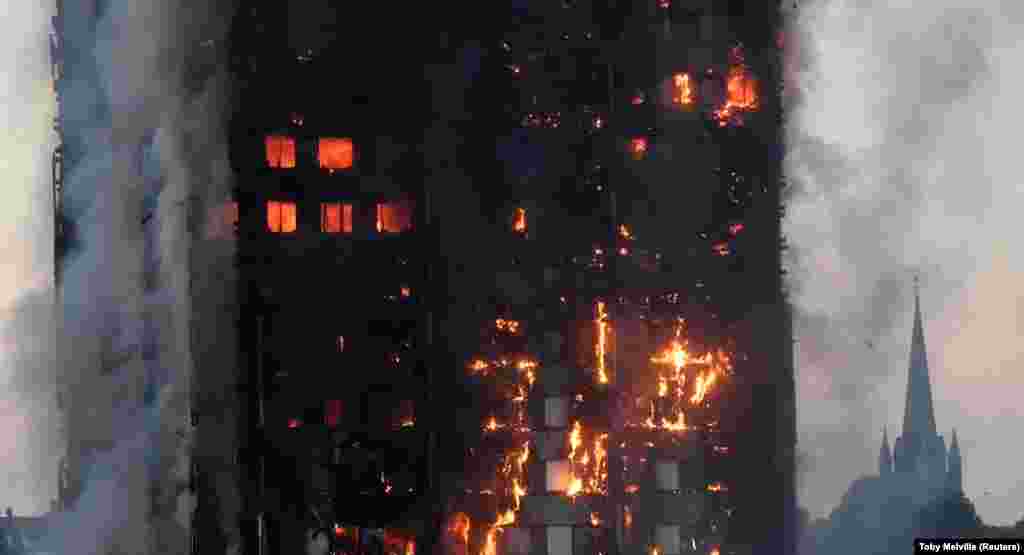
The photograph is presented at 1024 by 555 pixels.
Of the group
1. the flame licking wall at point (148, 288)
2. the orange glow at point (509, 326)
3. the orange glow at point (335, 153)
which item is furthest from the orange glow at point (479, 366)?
the flame licking wall at point (148, 288)

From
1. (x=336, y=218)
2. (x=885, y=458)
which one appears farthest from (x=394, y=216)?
(x=885, y=458)

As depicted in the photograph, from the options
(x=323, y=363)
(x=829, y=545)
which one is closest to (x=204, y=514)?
(x=323, y=363)

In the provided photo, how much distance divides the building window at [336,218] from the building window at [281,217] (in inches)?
34.8

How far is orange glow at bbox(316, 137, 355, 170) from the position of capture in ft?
139

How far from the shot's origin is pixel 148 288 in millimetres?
42250

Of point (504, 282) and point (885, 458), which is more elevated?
point (504, 282)

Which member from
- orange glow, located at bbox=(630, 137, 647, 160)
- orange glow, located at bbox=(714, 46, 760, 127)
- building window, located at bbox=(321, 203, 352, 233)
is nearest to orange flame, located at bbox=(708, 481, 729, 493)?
orange glow, located at bbox=(630, 137, 647, 160)

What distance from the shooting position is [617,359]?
41625 millimetres

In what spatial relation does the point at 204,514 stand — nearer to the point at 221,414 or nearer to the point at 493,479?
the point at 221,414

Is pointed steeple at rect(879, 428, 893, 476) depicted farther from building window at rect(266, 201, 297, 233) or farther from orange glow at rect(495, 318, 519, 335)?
building window at rect(266, 201, 297, 233)

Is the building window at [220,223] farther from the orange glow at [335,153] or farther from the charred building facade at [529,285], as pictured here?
the orange glow at [335,153]

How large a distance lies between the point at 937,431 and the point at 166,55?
39267 millimetres

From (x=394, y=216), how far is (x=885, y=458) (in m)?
25.6

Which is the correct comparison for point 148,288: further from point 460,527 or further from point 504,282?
point 460,527
